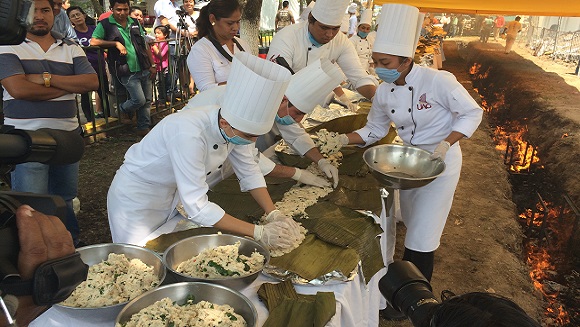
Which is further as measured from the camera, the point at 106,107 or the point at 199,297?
the point at 106,107

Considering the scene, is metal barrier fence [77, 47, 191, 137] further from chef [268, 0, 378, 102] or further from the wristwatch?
chef [268, 0, 378, 102]

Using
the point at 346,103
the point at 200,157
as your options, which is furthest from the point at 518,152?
the point at 200,157

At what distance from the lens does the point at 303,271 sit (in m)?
1.98

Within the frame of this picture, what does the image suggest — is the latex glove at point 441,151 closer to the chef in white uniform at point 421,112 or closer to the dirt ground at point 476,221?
the chef in white uniform at point 421,112

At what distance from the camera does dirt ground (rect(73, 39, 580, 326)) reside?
380 cm

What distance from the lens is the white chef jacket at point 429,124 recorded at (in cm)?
292

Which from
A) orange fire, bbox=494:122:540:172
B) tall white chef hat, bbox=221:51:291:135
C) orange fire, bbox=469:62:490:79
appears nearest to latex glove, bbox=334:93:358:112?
tall white chef hat, bbox=221:51:291:135

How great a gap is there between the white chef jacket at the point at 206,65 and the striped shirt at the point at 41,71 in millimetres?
775

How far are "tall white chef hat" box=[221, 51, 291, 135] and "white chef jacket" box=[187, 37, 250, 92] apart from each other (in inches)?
58.8

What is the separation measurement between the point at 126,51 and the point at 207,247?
4677mm

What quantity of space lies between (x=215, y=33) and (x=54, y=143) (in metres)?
2.64

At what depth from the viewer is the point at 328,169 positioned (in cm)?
322

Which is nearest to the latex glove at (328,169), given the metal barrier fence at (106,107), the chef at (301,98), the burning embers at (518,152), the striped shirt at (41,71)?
the chef at (301,98)

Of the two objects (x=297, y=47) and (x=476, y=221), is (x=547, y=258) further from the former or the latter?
(x=297, y=47)
